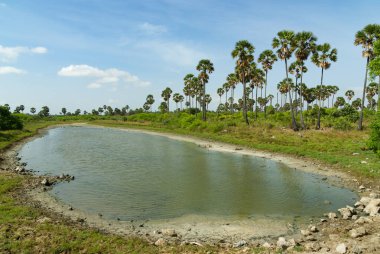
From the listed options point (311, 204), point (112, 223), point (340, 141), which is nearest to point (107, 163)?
point (112, 223)

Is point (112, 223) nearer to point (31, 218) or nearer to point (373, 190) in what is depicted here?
point (31, 218)

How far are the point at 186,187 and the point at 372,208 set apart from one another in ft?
44.4

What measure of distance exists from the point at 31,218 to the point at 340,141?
42.5 m

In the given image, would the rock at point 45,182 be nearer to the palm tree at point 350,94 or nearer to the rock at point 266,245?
the rock at point 266,245

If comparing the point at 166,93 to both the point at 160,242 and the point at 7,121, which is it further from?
the point at 160,242

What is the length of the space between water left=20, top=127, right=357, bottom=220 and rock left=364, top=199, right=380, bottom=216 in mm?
2129

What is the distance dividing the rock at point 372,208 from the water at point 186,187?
2129mm

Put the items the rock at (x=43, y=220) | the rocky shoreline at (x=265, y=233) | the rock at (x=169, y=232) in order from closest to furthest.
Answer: the rocky shoreline at (x=265, y=233), the rock at (x=169, y=232), the rock at (x=43, y=220)

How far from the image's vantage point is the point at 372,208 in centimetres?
1889

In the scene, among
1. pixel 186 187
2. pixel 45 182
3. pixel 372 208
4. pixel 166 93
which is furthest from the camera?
pixel 166 93

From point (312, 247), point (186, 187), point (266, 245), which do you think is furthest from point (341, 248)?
point (186, 187)

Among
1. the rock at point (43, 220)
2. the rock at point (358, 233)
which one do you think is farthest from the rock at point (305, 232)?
the rock at point (43, 220)

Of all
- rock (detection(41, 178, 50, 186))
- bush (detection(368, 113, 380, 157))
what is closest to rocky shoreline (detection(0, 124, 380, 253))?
rock (detection(41, 178, 50, 186))

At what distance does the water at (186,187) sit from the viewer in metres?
20.4
